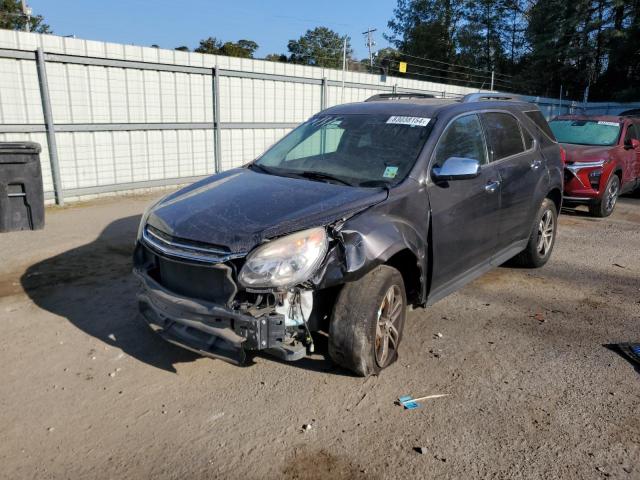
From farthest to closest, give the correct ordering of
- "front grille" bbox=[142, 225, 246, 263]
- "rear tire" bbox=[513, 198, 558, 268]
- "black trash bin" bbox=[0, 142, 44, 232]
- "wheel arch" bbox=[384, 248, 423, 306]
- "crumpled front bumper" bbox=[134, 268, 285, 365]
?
"black trash bin" bbox=[0, 142, 44, 232], "rear tire" bbox=[513, 198, 558, 268], "wheel arch" bbox=[384, 248, 423, 306], "front grille" bbox=[142, 225, 246, 263], "crumpled front bumper" bbox=[134, 268, 285, 365]

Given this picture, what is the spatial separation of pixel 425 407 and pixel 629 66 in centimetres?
4051

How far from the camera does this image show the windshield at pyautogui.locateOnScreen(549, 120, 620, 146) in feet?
31.3

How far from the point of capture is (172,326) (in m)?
3.38

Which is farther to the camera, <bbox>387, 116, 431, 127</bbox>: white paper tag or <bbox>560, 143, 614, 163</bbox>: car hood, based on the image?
<bbox>560, 143, 614, 163</bbox>: car hood

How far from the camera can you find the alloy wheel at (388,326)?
11.5 ft

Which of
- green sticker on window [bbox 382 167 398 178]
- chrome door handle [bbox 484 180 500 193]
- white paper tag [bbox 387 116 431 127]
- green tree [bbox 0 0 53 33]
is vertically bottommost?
chrome door handle [bbox 484 180 500 193]

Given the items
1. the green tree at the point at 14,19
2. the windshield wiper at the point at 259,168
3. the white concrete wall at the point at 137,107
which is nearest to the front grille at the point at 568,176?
the white concrete wall at the point at 137,107

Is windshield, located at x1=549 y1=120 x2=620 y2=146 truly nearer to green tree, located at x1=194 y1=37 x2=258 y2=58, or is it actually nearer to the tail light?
the tail light

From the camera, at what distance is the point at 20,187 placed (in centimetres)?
686

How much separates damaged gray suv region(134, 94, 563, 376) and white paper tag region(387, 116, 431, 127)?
2 cm

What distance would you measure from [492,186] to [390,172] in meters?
1.19

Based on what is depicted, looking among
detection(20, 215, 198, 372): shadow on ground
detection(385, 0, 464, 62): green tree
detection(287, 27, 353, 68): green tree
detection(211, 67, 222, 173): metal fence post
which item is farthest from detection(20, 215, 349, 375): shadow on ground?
detection(287, 27, 353, 68): green tree

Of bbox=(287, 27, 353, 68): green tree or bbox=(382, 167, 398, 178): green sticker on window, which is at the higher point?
bbox=(287, 27, 353, 68): green tree

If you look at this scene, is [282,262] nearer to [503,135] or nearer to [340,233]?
[340,233]
